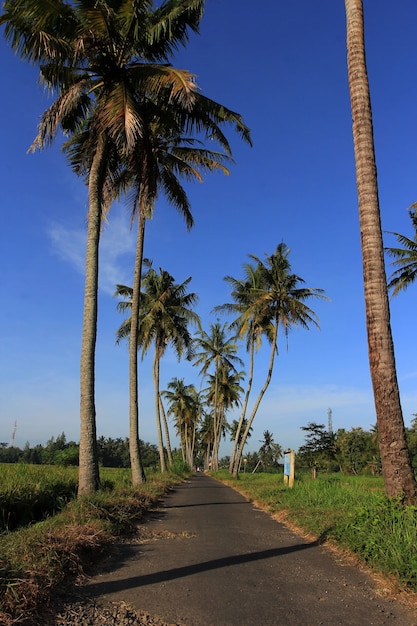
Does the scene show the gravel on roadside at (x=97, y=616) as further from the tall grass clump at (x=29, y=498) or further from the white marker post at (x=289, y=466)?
the white marker post at (x=289, y=466)

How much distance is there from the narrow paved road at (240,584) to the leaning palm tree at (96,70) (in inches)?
140

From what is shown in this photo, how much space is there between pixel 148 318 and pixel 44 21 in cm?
1654

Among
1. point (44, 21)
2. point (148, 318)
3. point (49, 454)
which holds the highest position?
point (44, 21)

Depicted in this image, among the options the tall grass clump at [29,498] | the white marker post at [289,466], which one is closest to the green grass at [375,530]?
the tall grass clump at [29,498]

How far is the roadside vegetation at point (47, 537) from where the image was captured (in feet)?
12.2

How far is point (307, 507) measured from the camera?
33.6ft

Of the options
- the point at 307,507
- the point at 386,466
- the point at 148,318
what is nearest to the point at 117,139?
the point at 386,466

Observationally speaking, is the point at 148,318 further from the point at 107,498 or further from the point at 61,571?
the point at 61,571

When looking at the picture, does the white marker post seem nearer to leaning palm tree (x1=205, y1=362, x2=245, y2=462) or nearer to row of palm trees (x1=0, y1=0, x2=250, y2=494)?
row of palm trees (x1=0, y1=0, x2=250, y2=494)

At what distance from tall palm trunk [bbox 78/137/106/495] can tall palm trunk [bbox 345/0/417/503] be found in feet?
17.7

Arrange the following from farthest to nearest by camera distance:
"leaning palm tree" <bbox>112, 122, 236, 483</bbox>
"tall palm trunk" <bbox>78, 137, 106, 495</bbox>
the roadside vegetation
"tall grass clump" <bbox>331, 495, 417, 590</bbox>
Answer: "leaning palm tree" <bbox>112, 122, 236, 483</bbox>, "tall palm trunk" <bbox>78, 137, 106, 495</bbox>, "tall grass clump" <bbox>331, 495, 417, 590</bbox>, the roadside vegetation

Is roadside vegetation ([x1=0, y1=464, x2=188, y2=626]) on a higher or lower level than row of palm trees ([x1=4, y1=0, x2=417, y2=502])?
lower

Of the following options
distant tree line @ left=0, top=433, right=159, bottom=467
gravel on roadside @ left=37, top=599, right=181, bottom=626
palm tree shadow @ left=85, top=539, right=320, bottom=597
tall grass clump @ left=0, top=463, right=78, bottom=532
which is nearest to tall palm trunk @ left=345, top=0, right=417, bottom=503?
palm tree shadow @ left=85, top=539, right=320, bottom=597

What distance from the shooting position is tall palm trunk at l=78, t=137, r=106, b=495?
909 centimetres
